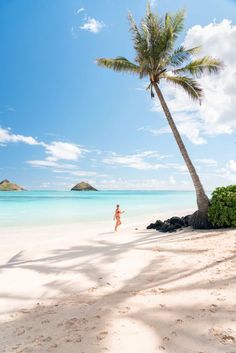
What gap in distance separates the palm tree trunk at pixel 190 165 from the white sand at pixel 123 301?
173 inches

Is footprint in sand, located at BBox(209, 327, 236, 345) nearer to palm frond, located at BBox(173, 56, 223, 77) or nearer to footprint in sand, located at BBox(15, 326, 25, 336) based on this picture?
footprint in sand, located at BBox(15, 326, 25, 336)

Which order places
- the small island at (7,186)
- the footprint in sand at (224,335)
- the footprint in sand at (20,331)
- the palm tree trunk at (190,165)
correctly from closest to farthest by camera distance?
the footprint in sand at (224,335), the footprint in sand at (20,331), the palm tree trunk at (190,165), the small island at (7,186)

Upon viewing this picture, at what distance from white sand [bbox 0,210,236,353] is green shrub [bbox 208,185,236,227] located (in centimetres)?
356

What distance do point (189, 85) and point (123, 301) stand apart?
12417 millimetres

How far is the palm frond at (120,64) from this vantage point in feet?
50.8

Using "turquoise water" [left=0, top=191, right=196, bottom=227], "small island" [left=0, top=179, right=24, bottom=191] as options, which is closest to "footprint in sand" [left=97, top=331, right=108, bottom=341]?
"turquoise water" [left=0, top=191, right=196, bottom=227]

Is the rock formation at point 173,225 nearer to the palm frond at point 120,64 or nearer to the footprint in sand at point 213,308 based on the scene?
the palm frond at point 120,64

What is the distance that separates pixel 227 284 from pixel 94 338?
2.68 meters

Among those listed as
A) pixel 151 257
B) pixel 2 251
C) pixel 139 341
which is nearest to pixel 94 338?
pixel 139 341

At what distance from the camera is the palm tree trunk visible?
13310 mm

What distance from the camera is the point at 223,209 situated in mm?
12406

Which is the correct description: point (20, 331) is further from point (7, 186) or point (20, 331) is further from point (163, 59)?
point (7, 186)

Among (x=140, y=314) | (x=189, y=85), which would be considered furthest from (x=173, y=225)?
(x=140, y=314)

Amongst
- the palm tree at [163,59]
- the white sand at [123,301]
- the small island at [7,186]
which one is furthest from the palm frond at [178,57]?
the small island at [7,186]
